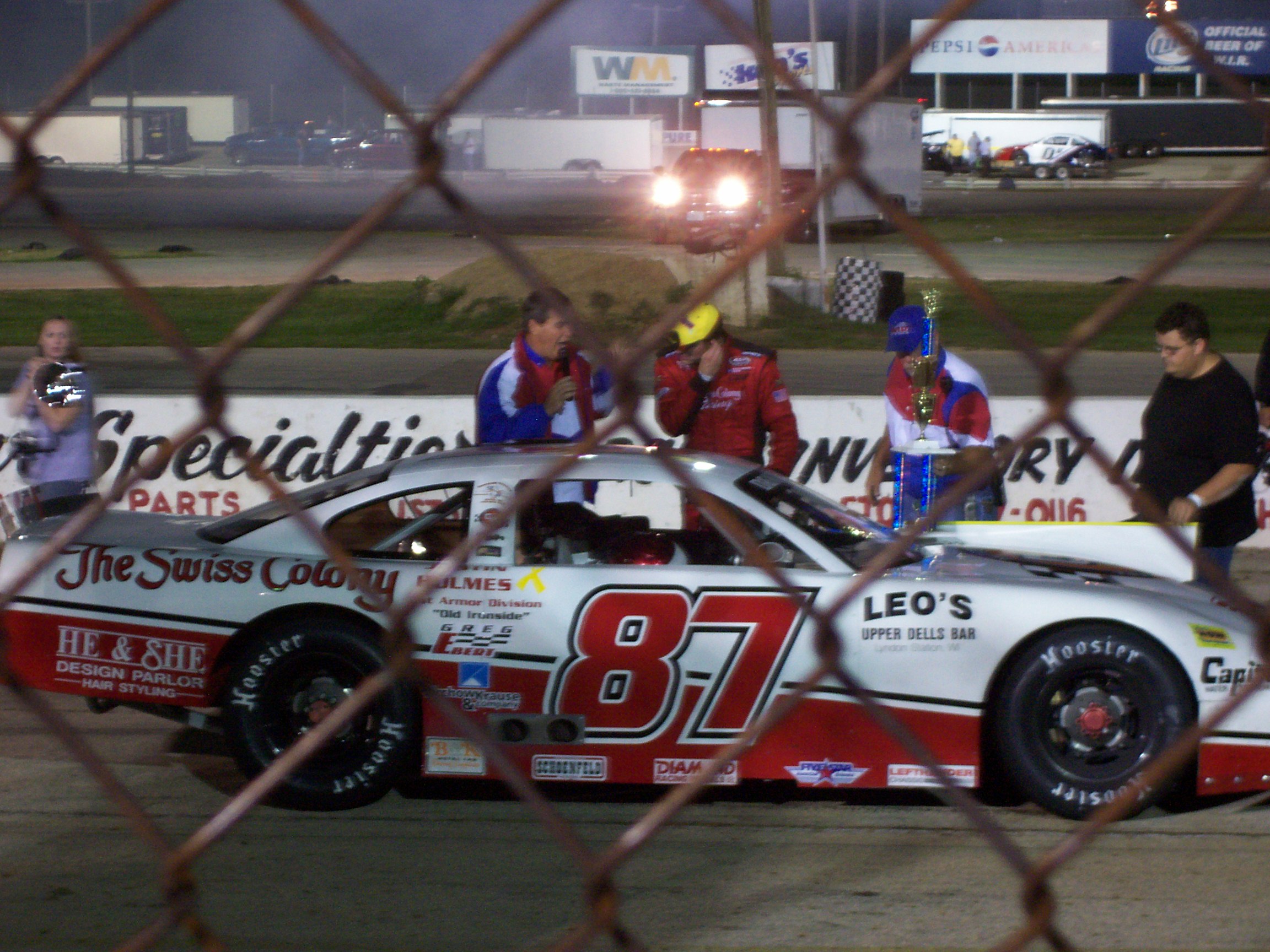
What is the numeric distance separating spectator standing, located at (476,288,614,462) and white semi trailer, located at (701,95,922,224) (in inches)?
796

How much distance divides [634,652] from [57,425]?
3413 mm

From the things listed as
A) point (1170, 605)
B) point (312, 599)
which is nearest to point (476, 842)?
point (312, 599)

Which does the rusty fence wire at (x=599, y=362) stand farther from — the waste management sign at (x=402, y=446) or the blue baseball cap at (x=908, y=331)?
the waste management sign at (x=402, y=446)

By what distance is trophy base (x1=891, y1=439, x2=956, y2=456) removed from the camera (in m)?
5.60

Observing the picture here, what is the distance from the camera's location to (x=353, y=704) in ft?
3.98

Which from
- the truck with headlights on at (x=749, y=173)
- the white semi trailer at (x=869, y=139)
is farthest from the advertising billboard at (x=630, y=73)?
the white semi trailer at (x=869, y=139)

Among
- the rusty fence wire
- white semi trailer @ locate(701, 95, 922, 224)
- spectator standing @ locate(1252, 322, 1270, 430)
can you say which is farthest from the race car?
white semi trailer @ locate(701, 95, 922, 224)

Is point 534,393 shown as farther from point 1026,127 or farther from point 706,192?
point 1026,127

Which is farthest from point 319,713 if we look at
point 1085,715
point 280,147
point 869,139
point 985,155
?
point 280,147

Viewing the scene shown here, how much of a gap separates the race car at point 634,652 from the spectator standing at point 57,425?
1.71m

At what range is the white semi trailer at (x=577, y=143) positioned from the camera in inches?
2320

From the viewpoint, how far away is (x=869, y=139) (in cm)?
2695

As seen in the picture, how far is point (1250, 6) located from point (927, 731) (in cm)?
7288

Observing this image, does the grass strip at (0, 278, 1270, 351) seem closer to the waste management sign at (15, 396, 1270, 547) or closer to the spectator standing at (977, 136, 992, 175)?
the waste management sign at (15, 396, 1270, 547)
